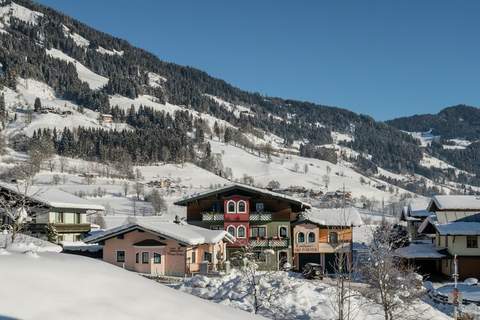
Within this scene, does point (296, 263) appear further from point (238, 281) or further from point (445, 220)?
point (238, 281)

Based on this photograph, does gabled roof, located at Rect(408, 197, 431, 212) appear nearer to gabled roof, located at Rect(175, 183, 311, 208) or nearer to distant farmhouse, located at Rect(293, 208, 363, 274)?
distant farmhouse, located at Rect(293, 208, 363, 274)

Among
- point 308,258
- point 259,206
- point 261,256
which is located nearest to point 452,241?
point 308,258

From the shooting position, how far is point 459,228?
5097cm

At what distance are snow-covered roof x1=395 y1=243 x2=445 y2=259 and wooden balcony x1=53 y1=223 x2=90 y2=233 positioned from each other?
30079mm

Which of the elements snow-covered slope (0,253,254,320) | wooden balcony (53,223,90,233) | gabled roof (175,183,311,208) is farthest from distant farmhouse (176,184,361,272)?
snow-covered slope (0,253,254,320)

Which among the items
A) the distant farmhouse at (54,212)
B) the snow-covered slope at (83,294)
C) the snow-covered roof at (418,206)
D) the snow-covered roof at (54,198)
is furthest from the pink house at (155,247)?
the snow-covered roof at (418,206)

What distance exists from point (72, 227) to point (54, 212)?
2854 mm

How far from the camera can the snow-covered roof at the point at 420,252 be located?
52.3 meters

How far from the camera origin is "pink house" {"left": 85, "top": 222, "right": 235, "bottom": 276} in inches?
1730

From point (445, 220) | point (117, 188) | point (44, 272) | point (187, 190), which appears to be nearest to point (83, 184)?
point (117, 188)

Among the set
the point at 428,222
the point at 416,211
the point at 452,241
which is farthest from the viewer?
the point at 416,211

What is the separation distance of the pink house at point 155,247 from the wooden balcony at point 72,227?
8.19m

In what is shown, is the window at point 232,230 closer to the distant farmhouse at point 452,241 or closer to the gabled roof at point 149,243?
the gabled roof at point 149,243

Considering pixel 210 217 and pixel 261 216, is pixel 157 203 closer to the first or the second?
pixel 210 217
